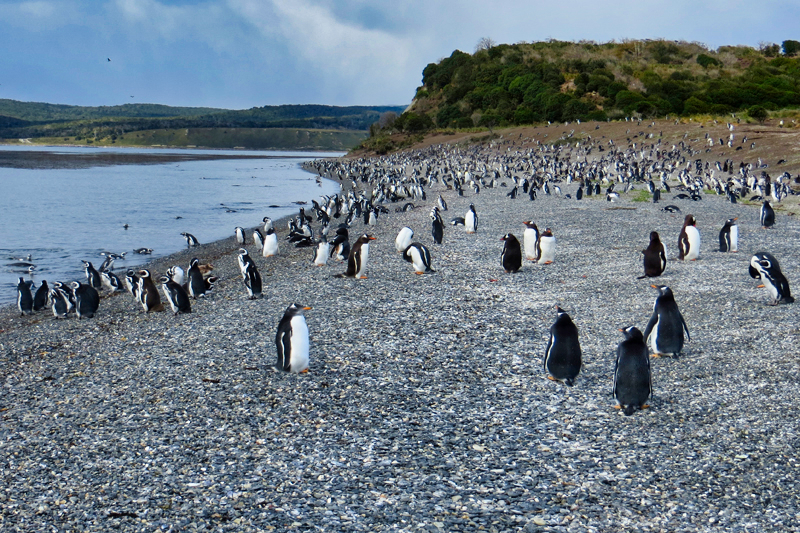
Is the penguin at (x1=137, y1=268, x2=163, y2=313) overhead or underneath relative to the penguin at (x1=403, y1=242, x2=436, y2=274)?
underneath

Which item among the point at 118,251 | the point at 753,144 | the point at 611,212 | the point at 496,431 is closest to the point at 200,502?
the point at 496,431

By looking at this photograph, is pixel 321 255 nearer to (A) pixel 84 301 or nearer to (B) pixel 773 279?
(A) pixel 84 301

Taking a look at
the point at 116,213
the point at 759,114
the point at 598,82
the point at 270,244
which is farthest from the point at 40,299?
the point at 598,82

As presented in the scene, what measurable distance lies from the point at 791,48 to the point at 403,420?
108m

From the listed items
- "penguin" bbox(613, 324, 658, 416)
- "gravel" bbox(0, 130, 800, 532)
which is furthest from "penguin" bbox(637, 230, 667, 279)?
"penguin" bbox(613, 324, 658, 416)

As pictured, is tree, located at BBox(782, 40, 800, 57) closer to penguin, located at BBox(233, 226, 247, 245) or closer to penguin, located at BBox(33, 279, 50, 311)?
penguin, located at BBox(233, 226, 247, 245)

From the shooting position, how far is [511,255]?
12.6 meters

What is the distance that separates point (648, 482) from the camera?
4.82 meters

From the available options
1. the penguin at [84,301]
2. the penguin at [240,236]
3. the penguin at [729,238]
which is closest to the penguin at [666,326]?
the penguin at [729,238]

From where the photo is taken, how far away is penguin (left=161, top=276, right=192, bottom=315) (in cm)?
1059

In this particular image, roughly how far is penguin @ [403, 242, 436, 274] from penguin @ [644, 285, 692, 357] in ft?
19.6

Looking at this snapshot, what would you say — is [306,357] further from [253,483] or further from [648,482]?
[648,482]

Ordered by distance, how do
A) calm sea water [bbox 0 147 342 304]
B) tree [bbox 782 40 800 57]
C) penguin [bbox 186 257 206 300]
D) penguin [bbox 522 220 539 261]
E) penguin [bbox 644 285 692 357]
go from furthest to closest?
1. tree [bbox 782 40 800 57]
2. calm sea water [bbox 0 147 342 304]
3. penguin [bbox 522 220 539 261]
4. penguin [bbox 186 257 206 300]
5. penguin [bbox 644 285 692 357]

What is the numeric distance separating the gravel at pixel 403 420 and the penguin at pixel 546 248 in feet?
7.87
